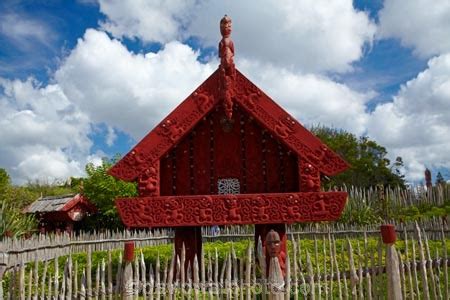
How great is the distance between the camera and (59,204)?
24.1m

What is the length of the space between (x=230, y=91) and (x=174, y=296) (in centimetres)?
352

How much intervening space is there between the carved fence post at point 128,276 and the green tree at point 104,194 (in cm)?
1773

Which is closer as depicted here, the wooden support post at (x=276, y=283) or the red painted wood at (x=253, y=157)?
the wooden support post at (x=276, y=283)

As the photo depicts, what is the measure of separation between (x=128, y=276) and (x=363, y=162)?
32107mm

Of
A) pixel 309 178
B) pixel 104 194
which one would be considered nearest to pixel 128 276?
pixel 309 178

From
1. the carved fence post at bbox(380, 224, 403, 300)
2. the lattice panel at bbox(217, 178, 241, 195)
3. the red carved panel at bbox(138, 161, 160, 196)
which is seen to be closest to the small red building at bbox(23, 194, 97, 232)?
the red carved panel at bbox(138, 161, 160, 196)

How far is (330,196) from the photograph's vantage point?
764cm

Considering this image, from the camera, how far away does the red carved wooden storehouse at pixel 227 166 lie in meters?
7.56

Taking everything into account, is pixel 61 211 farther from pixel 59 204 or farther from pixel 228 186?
pixel 228 186

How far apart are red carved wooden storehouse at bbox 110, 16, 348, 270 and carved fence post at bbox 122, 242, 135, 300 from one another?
1.49 meters

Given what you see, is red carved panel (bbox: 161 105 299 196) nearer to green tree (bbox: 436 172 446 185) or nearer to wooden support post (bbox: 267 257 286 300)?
wooden support post (bbox: 267 257 286 300)

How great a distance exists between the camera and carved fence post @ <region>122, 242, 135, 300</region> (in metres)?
6.00

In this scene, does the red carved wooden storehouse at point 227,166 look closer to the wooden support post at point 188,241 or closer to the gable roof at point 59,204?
the wooden support post at point 188,241

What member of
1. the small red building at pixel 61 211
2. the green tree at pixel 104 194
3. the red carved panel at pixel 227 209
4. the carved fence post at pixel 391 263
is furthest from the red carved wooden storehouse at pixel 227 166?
the small red building at pixel 61 211
